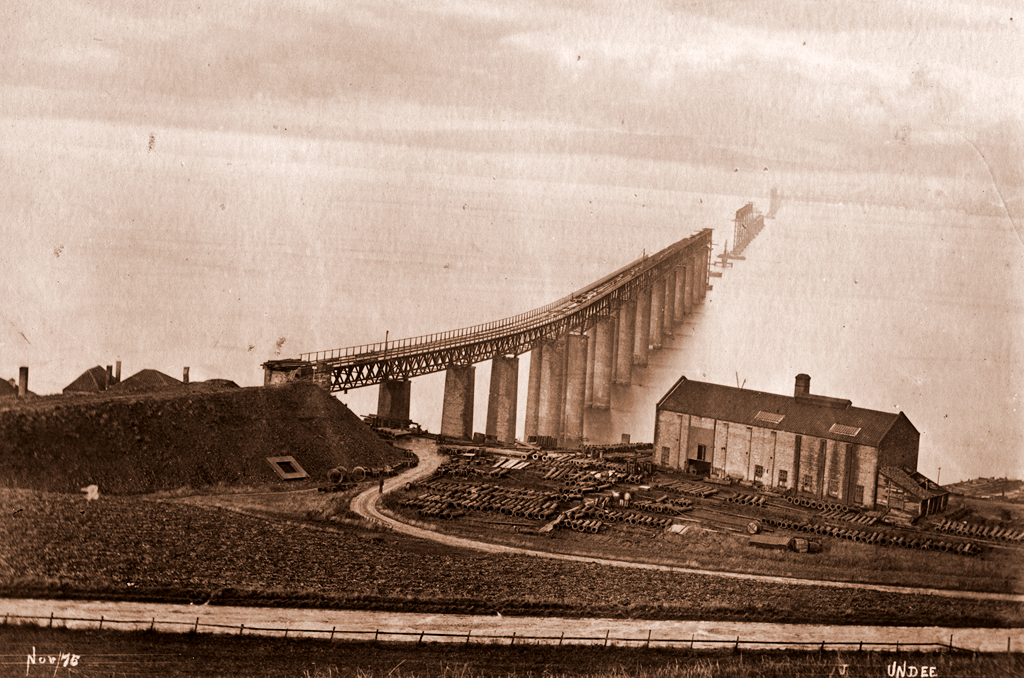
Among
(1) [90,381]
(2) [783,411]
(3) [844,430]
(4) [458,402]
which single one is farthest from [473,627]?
(1) [90,381]

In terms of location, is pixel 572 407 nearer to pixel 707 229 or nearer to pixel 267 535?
pixel 707 229

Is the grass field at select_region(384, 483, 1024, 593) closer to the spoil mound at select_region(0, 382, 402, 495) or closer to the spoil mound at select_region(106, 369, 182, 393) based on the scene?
the spoil mound at select_region(0, 382, 402, 495)

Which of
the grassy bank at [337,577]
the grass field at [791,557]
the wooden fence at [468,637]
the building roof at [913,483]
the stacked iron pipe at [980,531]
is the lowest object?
the wooden fence at [468,637]

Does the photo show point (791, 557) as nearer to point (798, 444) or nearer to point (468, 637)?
point (798, 444)

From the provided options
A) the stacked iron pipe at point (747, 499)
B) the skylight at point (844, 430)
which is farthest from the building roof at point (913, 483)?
the stacked iron pipe at point (747, 499)

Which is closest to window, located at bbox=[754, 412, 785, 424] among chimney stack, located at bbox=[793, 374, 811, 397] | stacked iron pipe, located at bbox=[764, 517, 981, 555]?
chimney stack, located at bbox=[793, 374, 811, 397]

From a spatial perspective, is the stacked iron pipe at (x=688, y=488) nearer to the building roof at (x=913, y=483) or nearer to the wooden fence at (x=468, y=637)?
the building roof at (x=913, y=483)
